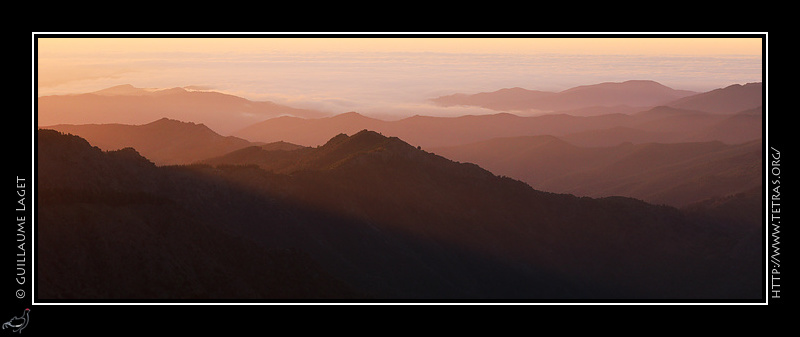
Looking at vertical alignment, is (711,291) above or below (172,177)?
below

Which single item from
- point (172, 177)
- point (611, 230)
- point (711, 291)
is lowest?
point (711, 291)

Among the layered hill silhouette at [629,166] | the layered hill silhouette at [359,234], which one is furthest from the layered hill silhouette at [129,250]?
the layered hill silhouette at [629,166]

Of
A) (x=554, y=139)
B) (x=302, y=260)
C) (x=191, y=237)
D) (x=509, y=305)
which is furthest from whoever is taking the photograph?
(x=554, y=139)

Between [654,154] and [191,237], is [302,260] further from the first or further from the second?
[654,154]

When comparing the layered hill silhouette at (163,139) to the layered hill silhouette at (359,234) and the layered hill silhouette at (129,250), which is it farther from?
the layered hill silhouette at (129,250)

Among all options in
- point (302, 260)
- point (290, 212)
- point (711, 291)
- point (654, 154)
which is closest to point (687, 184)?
point (654, 154)

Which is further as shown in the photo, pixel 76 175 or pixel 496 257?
pixel 496 257
